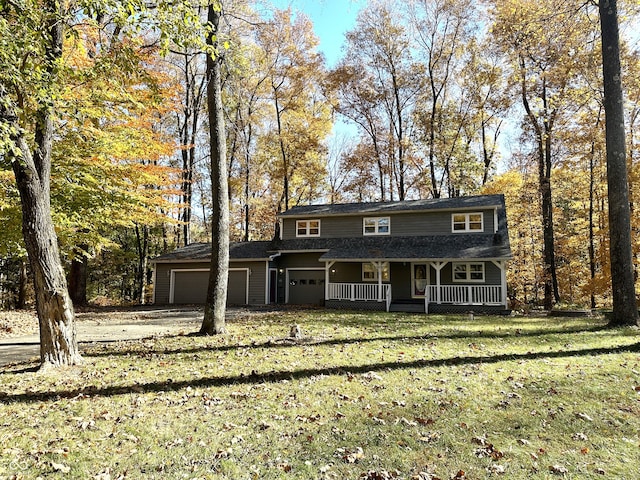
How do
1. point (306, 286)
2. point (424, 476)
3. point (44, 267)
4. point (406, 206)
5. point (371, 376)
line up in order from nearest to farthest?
point (424, 476) < point (371, 376) < point (44, 267) < point (406, 206) < point (306, 286)

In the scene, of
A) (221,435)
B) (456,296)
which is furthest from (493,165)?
(221,435)

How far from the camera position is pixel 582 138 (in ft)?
64.3

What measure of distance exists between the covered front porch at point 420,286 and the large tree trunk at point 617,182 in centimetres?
619

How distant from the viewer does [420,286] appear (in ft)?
60.8

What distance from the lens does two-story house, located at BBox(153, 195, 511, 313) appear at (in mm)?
16656

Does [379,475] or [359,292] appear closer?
[379,475]

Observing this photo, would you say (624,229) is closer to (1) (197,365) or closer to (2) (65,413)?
(1) (197,365)

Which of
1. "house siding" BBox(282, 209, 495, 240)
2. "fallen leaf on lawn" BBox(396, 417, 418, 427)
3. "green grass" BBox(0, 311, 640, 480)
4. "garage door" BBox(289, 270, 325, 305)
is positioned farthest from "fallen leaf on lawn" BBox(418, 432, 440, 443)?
"garage door" BBox(289, 270, 325, 305)

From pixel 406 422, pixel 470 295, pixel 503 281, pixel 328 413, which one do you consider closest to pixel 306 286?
pixel 470 295

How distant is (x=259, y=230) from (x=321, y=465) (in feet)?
93.3

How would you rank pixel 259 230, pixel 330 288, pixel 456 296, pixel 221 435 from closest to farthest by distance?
pixel 221 435, pixel 456 296, pixel 330 288, pixel 259 230

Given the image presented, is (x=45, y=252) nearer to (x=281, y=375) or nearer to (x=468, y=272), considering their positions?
(x=281, y=375)

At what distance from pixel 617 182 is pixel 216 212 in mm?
10098

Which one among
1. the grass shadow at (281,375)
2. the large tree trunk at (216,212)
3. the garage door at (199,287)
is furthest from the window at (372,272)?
the grass shadow at (281,375)
